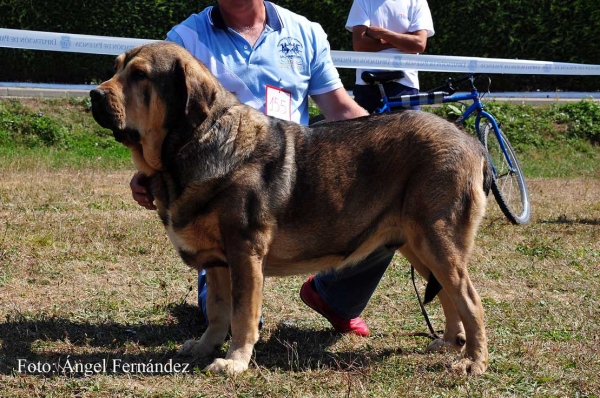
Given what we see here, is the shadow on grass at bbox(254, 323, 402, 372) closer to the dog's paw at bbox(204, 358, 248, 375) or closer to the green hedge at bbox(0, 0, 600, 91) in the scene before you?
the dog's paw at bbox(204, 358, 248, 375)

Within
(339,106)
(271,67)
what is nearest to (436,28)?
(339,106)

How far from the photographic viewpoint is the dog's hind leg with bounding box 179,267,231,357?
14.7 feet

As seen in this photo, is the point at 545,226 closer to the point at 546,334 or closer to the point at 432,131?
the point at 546,334

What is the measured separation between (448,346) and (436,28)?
11339 mm

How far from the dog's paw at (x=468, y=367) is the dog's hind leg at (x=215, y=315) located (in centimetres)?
131

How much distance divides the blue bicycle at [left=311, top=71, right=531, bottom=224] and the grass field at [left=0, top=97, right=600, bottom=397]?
0.70ft

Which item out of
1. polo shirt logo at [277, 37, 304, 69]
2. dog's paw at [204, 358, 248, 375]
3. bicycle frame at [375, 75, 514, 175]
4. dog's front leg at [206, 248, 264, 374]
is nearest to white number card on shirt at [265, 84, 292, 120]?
polo shirt logo at [277, 37, 304, 69]

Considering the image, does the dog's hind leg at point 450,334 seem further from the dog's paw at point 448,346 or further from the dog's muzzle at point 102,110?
the dog's muzzle at point 102,110

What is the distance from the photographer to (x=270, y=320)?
5125 millimetres

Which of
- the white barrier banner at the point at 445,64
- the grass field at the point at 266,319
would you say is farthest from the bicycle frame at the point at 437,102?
the grass field at the point at 266,319

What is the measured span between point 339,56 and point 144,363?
5836 mm

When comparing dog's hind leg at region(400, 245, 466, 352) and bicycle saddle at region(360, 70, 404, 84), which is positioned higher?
bicycle saddle at region(360, 70, 404, 84)

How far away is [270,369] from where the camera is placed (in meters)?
4.23

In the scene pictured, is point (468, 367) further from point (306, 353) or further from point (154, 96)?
point (154, 96)
